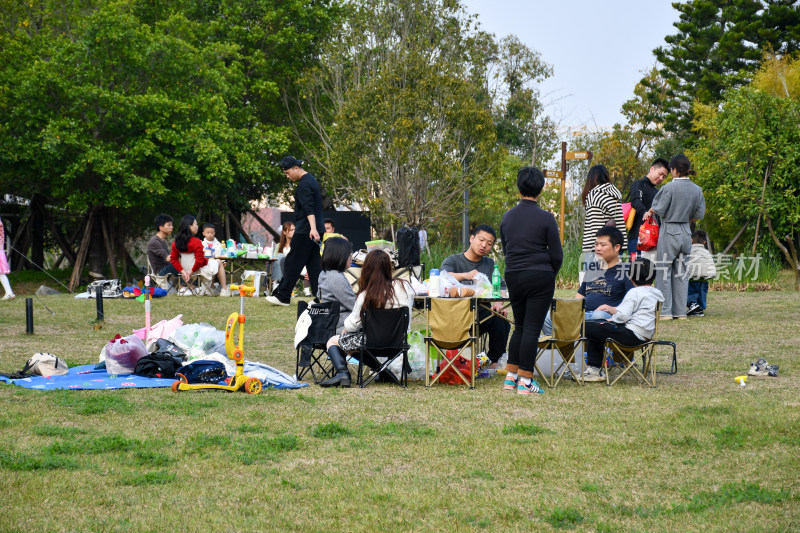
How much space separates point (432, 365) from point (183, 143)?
13119 millimetres

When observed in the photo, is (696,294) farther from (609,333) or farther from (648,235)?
(609,333)

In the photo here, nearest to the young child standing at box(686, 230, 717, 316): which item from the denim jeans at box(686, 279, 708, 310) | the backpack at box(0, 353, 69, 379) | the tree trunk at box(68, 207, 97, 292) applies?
the denim jeans at box(686, 279, 708, 310)

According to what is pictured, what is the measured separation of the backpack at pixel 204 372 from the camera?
20.4ft

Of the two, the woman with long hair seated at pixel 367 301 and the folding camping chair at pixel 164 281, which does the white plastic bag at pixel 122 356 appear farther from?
the folding camping chair at pixel 164 281

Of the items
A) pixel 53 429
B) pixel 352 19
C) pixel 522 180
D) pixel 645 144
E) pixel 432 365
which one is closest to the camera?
pixel 53 429

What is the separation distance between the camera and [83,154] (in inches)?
675

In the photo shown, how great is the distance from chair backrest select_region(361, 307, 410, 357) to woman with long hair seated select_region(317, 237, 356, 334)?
543 mm

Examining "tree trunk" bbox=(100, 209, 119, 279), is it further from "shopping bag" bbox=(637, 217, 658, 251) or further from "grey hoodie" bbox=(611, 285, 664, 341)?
"grey hoodie" bbox=(611, 285, 664, 341)

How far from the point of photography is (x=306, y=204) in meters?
9.50

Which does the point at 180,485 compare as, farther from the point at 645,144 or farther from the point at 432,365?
the point at 645,144

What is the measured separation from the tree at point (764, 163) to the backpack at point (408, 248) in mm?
9749

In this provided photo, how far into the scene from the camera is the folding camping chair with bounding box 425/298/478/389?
636 centimetres

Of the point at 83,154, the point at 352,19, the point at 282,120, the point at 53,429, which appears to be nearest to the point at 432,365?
the point at 53,429

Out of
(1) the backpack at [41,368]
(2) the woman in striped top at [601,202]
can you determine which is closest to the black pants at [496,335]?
(2) the woman in striped top at [601,202]
